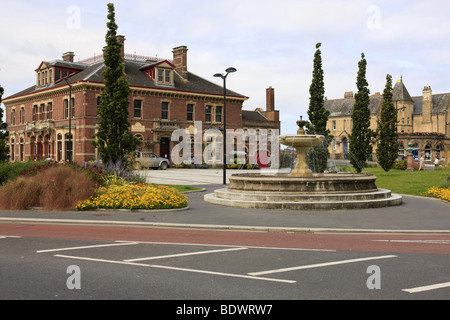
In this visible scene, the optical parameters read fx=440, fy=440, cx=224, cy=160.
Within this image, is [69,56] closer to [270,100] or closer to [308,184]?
[270,100]

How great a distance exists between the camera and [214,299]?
226 inches

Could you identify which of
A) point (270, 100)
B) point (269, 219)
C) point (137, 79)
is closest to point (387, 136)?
point (137, 79)

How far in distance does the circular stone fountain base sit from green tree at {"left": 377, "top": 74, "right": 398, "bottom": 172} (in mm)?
23738

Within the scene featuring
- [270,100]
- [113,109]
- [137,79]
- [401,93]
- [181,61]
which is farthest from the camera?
[401,93]

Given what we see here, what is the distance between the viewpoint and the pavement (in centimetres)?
1162

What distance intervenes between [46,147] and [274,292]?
164 feet

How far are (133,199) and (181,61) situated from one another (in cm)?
4216

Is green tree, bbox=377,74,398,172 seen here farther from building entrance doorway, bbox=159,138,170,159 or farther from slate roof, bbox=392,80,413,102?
slate roof, bbox=392,80,413,102

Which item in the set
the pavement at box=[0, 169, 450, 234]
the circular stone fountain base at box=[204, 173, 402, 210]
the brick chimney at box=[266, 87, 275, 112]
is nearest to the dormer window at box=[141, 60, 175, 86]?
the brick chimney at box=[266, 87, 275, 112]

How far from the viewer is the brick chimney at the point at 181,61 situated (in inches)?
2168

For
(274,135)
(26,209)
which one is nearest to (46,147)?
(274,135)

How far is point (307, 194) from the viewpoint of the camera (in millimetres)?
15883

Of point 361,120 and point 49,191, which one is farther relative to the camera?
point 361,120

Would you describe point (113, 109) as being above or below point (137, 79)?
below
